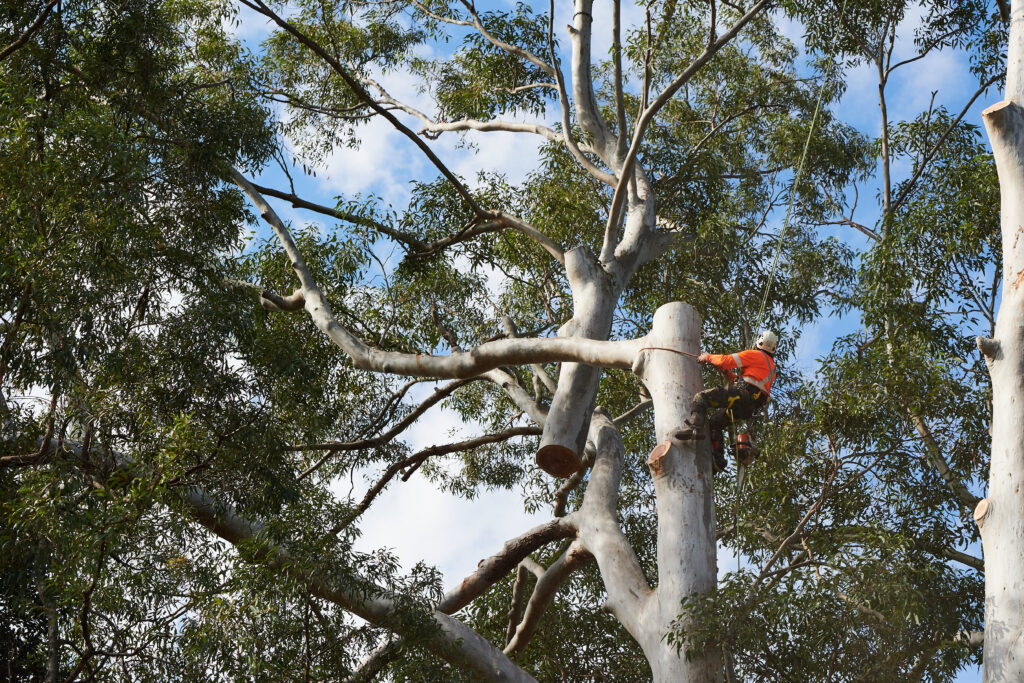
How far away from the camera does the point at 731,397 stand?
20.1 feet

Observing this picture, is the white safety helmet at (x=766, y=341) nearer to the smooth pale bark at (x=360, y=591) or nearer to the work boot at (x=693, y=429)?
the work boot at (x=693, y=429)

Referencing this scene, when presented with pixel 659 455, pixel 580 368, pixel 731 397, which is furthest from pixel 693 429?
pixel 580 368

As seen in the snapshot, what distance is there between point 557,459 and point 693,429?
1336 mm

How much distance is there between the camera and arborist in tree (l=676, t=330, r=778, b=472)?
6.00m

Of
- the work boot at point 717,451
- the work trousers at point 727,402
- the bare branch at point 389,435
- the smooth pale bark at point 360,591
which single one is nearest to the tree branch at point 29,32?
the smooth pale bark at point 360,591

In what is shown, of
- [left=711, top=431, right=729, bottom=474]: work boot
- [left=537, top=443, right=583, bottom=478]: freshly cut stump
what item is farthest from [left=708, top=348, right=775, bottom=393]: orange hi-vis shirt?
[left=537, top=443, right=583, bottom=478]: freshly cut stump

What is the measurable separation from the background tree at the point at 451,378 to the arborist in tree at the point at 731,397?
0.14 meters

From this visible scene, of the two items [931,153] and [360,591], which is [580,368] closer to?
[360,591]

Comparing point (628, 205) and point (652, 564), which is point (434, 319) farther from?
point (652, 564)

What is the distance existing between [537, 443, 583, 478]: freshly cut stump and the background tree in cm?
4

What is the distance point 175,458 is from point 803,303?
8.00m

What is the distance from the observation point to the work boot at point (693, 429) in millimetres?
5945

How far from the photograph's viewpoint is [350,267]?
389 inches

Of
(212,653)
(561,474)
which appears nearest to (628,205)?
(561,474)
